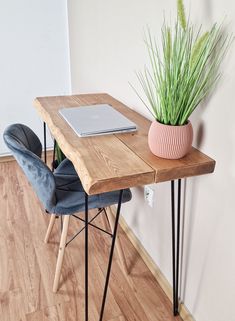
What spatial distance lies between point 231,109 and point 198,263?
66cm

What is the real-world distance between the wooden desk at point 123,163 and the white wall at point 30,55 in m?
1.52

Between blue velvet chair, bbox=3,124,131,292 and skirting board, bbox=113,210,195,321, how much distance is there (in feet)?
1.57

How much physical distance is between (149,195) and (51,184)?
0.56 meters

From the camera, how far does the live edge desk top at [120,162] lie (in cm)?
93

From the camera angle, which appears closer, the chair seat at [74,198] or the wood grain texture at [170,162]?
the wood grain texture at [170,162]

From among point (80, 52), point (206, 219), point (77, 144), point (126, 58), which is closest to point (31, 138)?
point (77, 144)

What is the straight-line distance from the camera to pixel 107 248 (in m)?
1.77

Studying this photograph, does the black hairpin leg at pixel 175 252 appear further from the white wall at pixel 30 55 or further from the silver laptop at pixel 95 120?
the white wall at pixel 30 55

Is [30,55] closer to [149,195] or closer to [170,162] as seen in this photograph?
[149,195]

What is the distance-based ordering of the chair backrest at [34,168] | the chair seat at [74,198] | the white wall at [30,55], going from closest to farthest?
the chair backrest at [34,168]
the chair seat at [74,198]
the white wall at [30,55]

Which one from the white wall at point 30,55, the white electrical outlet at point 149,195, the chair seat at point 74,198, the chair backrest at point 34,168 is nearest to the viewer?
the chair backrest at point 34,168

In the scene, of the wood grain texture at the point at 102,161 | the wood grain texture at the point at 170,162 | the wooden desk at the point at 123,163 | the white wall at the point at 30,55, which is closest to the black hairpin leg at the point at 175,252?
the wooden desk at the point at 123,163

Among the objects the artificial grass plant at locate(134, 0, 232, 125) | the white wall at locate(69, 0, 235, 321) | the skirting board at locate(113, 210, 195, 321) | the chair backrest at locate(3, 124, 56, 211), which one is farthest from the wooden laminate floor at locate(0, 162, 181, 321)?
the artificial grass plant at locate(134, 0, 232, 125)

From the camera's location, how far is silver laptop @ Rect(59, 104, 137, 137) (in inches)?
48.4
